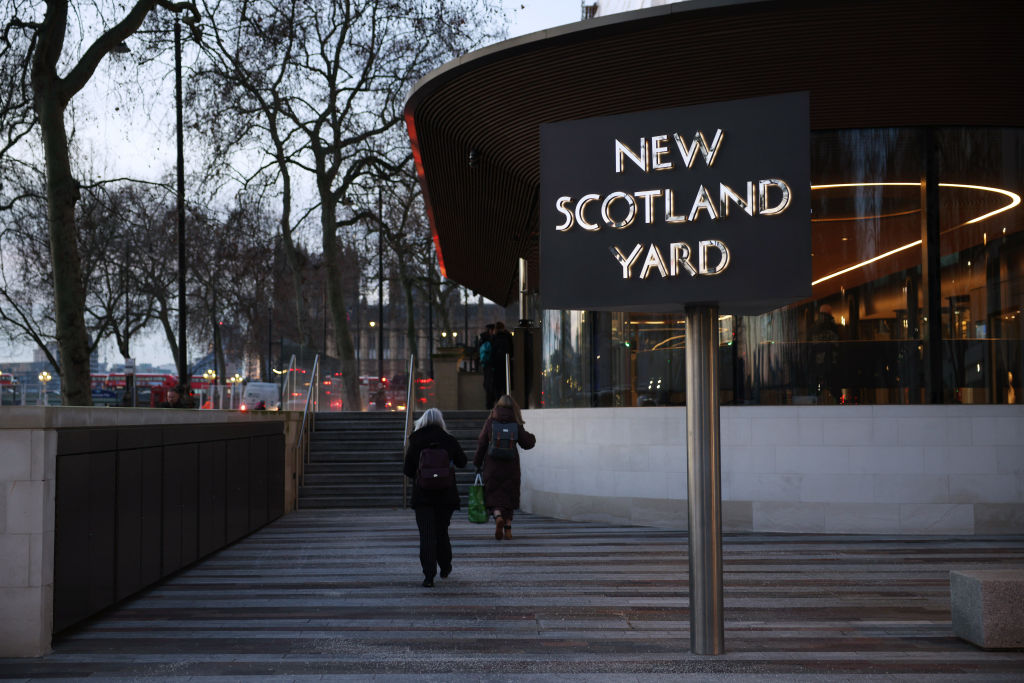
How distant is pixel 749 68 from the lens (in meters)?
12.9

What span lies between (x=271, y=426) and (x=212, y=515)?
178 inches

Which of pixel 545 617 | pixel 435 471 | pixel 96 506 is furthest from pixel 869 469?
pixel 96 506

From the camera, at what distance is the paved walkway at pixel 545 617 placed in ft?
22.7

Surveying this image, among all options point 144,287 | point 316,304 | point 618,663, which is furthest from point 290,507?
point 316,304

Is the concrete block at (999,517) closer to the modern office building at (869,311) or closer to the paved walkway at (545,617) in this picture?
the modern office building at (869,311)

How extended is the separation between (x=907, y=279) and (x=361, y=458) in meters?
12.1

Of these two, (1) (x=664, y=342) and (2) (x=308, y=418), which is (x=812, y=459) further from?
(2) (x=308, y=418)

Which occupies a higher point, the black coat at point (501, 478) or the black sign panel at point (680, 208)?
the black sign panel at point (680, 208)

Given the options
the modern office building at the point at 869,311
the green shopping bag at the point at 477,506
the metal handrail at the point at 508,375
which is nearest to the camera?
the green shopping bag at the point at 477,506

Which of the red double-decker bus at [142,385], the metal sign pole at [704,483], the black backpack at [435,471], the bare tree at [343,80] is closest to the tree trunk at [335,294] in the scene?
the bare tree at [343,80]

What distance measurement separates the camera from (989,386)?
46.4 feet

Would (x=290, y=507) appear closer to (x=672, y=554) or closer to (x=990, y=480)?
(x=672, y=554)

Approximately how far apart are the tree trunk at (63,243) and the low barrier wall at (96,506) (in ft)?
18.6

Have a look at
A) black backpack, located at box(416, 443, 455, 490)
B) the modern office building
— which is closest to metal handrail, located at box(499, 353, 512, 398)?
the modern office building
